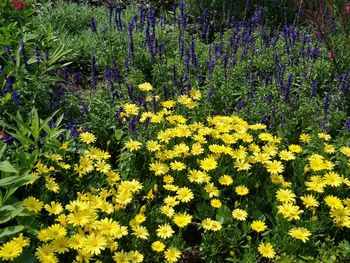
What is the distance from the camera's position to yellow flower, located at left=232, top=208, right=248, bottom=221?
3221 millimetres

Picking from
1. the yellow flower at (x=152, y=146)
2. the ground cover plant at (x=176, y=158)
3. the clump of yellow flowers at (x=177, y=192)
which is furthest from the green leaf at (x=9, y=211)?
the yellow flower at (x=152, y=146)

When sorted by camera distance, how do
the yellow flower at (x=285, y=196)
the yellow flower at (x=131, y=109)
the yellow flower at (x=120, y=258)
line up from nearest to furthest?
the yellow flower at (x=120, y=258)
the yellow flower at (x=285, y=196)
the yellow flower at (x=131, y=109)

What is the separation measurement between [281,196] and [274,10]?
4138 mm

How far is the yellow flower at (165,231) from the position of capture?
304 centimetres

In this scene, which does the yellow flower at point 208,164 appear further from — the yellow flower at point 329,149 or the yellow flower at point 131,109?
the yellow flower at point 329,149

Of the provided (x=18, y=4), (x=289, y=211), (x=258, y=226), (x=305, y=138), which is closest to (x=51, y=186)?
(x=258, y=226)

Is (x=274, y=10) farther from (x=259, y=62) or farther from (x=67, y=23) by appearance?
(x=67, y=23)

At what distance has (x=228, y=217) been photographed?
332 centimetres

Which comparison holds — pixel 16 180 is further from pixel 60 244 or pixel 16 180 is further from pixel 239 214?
pixel 239 214

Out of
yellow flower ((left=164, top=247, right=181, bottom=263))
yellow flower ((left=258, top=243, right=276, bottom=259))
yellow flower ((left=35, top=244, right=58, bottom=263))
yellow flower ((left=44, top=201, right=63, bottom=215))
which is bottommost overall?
yellow flower ((left=258, top=243, right=276, bottom=259))

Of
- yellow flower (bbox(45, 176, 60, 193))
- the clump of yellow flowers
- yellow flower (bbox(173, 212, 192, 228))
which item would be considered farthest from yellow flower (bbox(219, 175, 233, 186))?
yellow flower (bbox(45, 176, 60, 193))

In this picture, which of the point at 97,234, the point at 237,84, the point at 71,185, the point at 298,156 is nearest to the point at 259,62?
the point at 237,84

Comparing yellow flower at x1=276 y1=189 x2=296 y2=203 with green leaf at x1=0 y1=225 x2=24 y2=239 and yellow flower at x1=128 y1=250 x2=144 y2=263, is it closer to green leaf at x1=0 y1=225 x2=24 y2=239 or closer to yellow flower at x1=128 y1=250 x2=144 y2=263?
yellow flower at x1=128 y1=250 x2=144 y2=263

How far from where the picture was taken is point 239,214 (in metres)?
3.25
